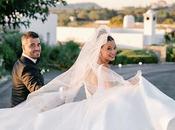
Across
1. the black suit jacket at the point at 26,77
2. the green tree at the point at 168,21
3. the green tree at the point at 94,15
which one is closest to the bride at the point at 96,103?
the black suit jacket at the point at 26,77

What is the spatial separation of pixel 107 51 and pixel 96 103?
0.55 m

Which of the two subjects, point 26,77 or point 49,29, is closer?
point 26,77

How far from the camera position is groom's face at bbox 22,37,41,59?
5562 mm

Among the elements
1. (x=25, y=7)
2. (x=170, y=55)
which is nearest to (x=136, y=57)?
(x=170, y=55)

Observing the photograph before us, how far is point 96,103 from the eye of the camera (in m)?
5.68

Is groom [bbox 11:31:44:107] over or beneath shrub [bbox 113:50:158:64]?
over

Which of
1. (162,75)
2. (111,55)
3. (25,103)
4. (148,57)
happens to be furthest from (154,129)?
(148,57)

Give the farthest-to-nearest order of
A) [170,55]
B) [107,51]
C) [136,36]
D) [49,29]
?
[136,36]
[49,29]
[170,55]
[107,51]

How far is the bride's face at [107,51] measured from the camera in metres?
5.87

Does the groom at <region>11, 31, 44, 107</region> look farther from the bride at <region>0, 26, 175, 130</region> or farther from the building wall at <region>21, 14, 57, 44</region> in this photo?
the building wall at <region>21, 14, 57, 44</region>

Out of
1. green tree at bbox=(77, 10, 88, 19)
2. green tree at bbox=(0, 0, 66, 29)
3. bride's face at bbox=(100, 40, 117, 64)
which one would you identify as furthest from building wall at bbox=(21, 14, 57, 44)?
green tree at bbox=(77, 10, 88, 19)

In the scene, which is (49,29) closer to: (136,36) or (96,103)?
(136,36)

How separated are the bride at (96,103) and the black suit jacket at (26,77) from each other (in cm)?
13

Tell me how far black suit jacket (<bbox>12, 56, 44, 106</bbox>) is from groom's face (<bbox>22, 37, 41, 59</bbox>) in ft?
0.21
